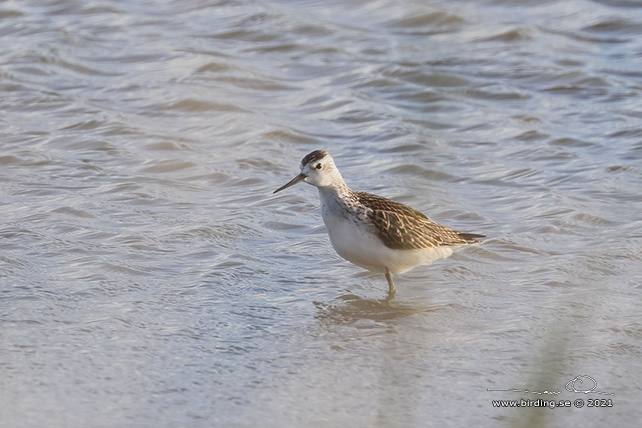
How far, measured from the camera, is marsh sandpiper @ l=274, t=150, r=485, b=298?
592 centimetres

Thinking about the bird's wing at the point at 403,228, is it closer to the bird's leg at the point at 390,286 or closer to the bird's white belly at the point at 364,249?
the bird's white belly at the point at 364,249

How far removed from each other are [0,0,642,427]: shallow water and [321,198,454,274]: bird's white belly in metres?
0.22

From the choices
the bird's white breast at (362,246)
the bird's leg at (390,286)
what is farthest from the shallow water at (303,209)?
the bird's white breast at (362,246)

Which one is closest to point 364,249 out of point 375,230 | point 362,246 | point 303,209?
point 362,246

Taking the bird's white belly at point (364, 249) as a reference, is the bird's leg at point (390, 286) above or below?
below

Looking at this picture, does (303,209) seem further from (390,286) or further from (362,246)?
(362,246)

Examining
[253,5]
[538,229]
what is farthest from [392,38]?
[538,229]

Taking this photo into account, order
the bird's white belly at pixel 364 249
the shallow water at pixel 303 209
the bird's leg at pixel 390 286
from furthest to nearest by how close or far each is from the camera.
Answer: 1. the bird's leg at pixel 390 286
2. the bird's white belly at pixel 364 249
3. the shallow water at pixel 303 209

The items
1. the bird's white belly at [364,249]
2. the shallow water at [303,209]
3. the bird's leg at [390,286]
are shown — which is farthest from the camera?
the bird's leg at [390,286]

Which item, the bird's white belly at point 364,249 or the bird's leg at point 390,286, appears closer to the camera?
the bird's white belly at point 364,249

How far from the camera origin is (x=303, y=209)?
777 centimetres

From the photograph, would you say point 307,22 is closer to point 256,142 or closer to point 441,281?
point 256,142

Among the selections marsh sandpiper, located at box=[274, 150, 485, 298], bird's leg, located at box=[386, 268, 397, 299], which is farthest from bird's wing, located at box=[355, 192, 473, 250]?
bird's leg, located at box=[386, 268, 397, 299]

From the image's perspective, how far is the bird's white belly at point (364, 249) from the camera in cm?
589
